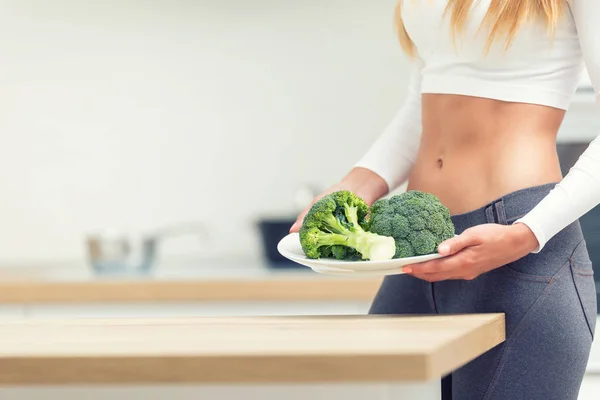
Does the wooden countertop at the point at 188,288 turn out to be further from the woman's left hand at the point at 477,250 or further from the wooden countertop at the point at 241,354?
the wooden countertop at the point at 241,354

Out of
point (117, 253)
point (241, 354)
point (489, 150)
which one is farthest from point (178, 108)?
point (241, 354)

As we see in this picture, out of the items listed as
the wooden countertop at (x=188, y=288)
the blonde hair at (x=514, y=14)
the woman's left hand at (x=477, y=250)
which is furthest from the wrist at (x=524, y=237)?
the wooden countertop at (x=188, y=288)

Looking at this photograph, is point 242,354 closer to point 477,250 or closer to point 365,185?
point 477,250

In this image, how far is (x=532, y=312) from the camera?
117cm

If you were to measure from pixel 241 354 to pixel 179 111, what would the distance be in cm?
226

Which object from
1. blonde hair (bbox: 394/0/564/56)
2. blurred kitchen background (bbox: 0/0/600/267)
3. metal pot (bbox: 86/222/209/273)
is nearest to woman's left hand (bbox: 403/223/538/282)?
blonde hair (bbox: 394/0/564/56)

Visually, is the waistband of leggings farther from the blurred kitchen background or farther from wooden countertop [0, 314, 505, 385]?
the blurred kitchen background

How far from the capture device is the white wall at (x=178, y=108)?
2889mm

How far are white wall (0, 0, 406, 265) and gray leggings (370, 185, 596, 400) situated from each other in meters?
1.67

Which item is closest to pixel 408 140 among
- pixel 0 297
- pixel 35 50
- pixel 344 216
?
pixel 344 216

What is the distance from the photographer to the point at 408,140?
4.90 feet

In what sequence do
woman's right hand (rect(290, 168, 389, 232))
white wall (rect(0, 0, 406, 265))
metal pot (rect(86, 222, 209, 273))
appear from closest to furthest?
woman's right hand (rect(290, 168, 389, 232)) < metal pot (rect(86, 222, 209, 273)) < white wall (rect(0, 0, 406, 265))

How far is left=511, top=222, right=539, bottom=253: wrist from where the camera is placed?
111cm

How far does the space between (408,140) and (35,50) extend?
1.89m
